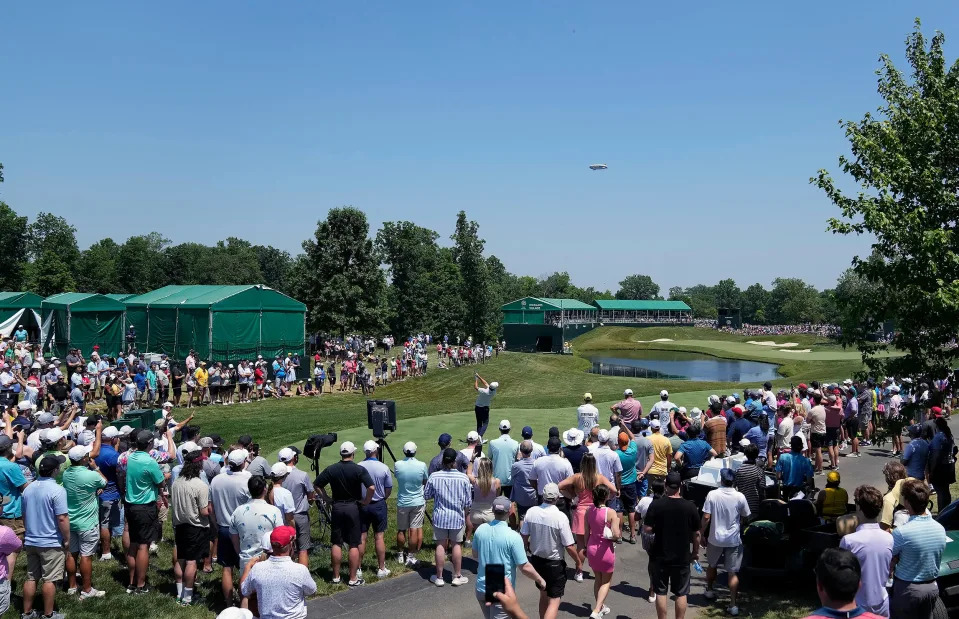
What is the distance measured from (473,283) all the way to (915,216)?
5702 cm

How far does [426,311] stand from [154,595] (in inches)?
2617

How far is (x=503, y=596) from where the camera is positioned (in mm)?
6172

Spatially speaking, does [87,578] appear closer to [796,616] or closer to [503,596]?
[503,596]

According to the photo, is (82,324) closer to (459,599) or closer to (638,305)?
(459,599)

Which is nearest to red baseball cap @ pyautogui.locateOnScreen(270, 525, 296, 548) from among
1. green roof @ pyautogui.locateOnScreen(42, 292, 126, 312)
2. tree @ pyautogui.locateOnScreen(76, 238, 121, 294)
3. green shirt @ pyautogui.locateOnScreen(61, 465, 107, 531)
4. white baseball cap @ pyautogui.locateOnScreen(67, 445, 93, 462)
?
green shirt @ pyautogui.locateOnScreen(61, 465, 107, 531)

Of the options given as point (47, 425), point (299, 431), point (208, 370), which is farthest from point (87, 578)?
point (208, 370)

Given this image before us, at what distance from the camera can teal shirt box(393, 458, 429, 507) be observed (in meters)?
9.84

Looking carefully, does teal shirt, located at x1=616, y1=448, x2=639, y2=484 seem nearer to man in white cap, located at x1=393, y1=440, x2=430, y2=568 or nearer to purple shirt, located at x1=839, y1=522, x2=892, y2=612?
man in white cap, located at x1=393, y1=440, x2=430, y2=568

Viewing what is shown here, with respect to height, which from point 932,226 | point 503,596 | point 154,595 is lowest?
point 154,595

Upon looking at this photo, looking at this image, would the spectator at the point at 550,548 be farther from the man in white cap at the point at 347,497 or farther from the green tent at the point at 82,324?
the green tent at the point at 82,324

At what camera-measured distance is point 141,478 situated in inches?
348

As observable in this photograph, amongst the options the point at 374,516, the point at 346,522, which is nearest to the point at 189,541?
the point at 346,522

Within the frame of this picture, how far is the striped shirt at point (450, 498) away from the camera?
9.23 m

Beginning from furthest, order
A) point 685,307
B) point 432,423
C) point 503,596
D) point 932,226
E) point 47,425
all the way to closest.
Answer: point 685,307, point 432,423, point 47,425, point 932,226, point 503,596
